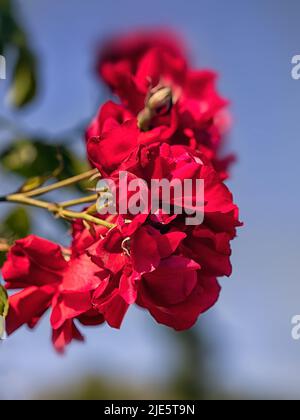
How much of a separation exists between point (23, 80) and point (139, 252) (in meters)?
0.51

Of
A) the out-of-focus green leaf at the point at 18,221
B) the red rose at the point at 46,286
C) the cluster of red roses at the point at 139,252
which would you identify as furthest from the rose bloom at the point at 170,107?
the out-of-focus green leaf at the point at 18,221

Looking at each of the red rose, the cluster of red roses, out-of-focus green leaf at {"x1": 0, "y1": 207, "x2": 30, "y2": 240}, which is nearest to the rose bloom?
the cluster of red roses

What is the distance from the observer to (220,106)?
759 mm

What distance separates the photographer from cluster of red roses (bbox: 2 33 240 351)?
1.78ft

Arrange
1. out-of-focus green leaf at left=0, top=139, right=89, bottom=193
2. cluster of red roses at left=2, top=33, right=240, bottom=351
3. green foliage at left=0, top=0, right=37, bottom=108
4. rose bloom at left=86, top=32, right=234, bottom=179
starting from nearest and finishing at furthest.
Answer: cluster of red roses at left=2, top=33, right=240, bottom=351 → rose bloom at left=86, top=32, right=234, bottom=179 → out-of-focus green leaf at left=0, top=139, right=89, bottom=193 → green foliage at left=0, top=0, right=37, bottom=108

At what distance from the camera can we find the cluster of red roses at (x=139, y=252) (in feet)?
1.78

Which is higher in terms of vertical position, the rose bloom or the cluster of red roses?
the rose bloom

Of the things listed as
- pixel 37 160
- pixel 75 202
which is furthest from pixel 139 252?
pixel 37 160

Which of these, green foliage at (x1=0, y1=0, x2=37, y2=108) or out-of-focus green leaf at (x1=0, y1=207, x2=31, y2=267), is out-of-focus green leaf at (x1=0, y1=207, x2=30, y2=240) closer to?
out-of-focus green leaf at (x1=0, y1=207, x2=31, y2=267)

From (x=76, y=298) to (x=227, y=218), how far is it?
0.43 ft

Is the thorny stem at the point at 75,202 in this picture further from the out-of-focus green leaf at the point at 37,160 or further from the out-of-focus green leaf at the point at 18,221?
the out-of-focus green leaf at the point at 18,221

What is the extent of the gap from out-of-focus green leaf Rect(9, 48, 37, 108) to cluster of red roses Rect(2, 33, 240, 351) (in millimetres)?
326

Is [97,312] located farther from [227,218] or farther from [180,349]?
[180,349]
